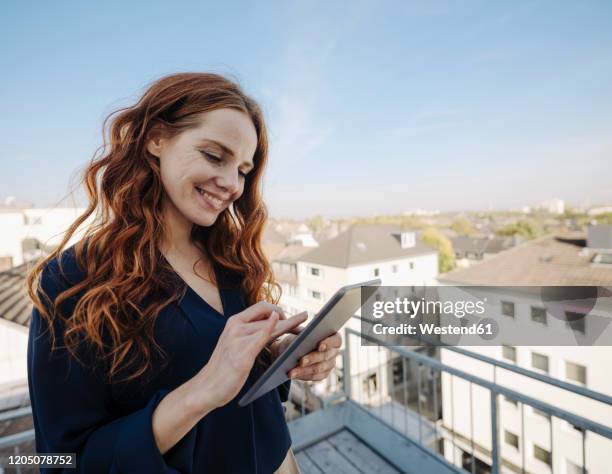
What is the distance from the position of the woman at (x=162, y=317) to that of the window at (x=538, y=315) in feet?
32.4

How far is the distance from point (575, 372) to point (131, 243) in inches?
508

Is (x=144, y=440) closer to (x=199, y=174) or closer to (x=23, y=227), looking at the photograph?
(x=199, y=174)

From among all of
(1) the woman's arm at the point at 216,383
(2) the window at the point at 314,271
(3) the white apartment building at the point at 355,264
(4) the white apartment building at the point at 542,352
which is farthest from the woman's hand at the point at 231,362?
(2) the window at the point at 314,271

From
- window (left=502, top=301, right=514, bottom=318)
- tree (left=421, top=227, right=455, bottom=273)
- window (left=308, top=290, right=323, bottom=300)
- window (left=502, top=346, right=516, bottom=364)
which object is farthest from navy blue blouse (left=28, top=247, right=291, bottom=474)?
tree (left=421, top=227, right=455, bottom=273)

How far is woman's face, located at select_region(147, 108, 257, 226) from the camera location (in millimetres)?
817

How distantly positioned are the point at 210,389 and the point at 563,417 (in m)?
1.50

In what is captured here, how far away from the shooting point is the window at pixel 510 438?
1250cm

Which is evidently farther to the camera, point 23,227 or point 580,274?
point 23,227

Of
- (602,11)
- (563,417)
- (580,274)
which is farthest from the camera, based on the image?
(602,11)

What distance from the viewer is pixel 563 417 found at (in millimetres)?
1372

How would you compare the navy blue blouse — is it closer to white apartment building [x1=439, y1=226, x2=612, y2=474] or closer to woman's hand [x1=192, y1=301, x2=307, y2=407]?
woman's hand [x1=192, y1=301, x2=307, y2=407]

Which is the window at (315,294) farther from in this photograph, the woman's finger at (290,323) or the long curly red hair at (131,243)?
the woman's finger at (290,323)

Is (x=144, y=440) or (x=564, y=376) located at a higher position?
(x=144, y=440)

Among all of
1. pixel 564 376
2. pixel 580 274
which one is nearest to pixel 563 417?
pixel 580 274
